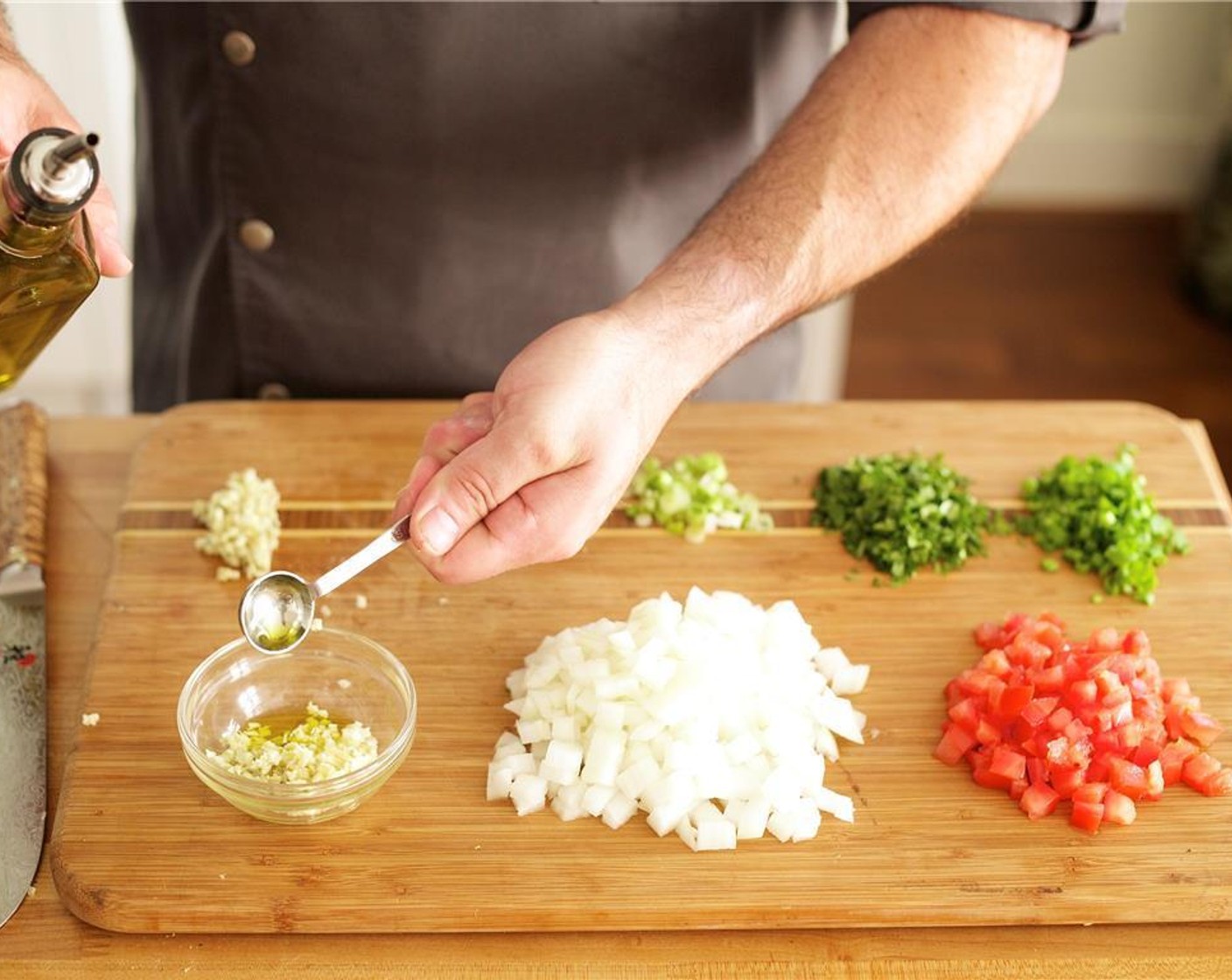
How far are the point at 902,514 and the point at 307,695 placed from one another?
32.2 inches

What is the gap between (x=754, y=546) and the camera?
2.01m

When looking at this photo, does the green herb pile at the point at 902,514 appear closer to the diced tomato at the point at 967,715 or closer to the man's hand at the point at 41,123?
the diced tomato at the point at 967,715

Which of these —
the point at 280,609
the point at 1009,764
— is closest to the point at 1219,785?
the point at 1009,764

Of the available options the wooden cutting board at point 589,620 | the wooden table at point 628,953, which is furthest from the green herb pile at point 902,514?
the wooden table at point 628,953

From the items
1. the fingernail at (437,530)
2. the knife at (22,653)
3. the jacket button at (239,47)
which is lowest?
the knife at (22,653)

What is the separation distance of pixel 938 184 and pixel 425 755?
3.34 feet

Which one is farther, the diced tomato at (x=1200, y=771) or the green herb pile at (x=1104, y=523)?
the green herb pile at (x=1104, y=523)

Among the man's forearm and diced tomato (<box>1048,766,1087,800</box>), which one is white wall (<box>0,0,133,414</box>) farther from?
diced tomato (<box>1048,766,1087,800</box>)

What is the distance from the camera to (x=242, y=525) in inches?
76.5

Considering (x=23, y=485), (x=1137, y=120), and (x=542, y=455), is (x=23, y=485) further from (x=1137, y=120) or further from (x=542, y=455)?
(x=1137, y=120)

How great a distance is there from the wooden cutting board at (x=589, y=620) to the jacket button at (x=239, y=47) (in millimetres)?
509

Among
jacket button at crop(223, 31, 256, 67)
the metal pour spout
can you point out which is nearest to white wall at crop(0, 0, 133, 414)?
jacket button at crop(223, 31, 256, 67)

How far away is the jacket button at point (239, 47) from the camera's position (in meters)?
2.04

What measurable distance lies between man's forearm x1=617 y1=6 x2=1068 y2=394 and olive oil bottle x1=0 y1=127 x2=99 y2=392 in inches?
29.2
